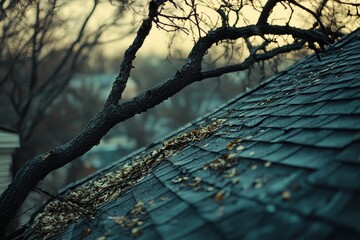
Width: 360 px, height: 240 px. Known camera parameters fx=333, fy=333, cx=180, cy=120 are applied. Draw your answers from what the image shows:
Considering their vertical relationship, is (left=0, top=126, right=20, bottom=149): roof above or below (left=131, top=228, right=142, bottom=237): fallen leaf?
above

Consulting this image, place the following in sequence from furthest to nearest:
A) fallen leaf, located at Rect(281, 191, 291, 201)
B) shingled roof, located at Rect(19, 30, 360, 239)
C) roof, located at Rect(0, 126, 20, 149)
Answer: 1. roof, located at Rect(0, 126, 20, 149)
2. fallen leaf, located at Rect(281, 191, 291, 201)
3. shingled roof, located at Rect(19, 30, 360, 239)

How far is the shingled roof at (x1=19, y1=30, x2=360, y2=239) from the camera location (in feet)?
6.54

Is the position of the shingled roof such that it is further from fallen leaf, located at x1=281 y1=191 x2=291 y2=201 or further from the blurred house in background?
the blurred house in background

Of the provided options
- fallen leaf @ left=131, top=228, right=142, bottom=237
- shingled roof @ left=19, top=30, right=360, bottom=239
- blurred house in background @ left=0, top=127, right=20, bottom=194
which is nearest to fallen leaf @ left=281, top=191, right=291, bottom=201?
shingled roof @ left=19, top=30, right=360, bottom=239

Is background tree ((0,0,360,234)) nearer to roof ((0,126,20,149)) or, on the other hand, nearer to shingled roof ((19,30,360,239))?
shingled roof ((19,30,360,239))

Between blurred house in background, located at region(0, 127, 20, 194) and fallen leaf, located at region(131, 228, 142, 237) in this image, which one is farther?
blurred house in background, located at region(0, 127, 20, 194)

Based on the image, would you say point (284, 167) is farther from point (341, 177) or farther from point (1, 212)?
point (1, 212)

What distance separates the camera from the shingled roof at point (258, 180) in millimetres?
1992

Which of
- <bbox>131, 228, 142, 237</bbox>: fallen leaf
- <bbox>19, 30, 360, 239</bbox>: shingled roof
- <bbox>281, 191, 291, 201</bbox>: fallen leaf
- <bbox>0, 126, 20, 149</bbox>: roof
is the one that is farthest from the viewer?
<bbox>0, 126, 20, 149</bbox>: roof

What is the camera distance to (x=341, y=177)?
2.07 metres

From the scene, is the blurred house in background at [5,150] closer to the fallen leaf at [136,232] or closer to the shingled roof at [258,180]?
the shingled roof at [258,180]

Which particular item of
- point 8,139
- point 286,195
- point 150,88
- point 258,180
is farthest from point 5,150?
point 286,195

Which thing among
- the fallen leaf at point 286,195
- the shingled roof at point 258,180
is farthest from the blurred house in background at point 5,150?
the fallen leaf at point 286,195

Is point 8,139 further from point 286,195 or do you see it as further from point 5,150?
point 286,195
